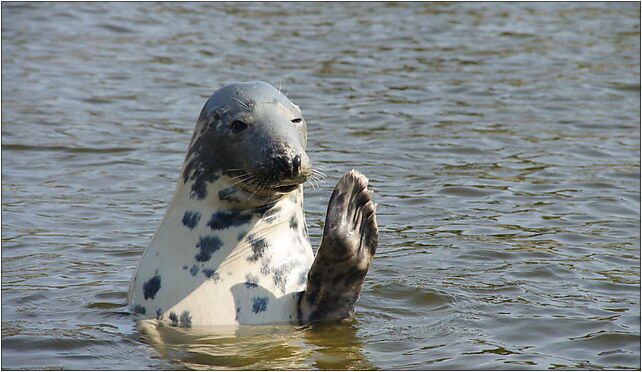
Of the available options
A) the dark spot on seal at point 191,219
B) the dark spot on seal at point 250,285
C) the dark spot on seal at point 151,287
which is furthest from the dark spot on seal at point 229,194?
the dark spot on seal at point 151,287

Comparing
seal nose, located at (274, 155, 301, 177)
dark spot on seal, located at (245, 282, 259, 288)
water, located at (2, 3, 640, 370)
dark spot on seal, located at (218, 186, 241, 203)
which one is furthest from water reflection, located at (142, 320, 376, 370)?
seal nose, located at (274, 155, 301, 177)

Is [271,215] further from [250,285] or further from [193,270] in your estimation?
[193,270]

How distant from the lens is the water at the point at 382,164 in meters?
5.93

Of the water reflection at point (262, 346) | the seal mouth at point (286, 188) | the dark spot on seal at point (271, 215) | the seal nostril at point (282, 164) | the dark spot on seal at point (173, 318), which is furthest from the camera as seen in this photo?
the dark spot on seal at point (271, 215)

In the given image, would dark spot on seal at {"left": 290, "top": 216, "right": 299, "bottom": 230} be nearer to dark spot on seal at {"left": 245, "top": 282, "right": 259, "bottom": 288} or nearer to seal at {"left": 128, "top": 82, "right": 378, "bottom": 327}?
seal at {"left": 128, "top": 82, "right": 378, "bottom": 327}

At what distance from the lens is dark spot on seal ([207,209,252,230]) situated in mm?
6020

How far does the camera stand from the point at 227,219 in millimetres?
6043

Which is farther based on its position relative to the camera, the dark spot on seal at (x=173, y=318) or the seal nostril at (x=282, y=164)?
the dark spot on seal at (x=173, y=318)

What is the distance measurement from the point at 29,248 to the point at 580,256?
3536mm

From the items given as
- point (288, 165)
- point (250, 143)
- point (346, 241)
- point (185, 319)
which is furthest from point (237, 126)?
point (185, 319)

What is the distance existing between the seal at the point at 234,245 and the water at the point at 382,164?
14 cm

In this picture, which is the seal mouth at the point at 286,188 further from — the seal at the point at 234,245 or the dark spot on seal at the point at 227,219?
the dark spot on seal at the point at 227,219

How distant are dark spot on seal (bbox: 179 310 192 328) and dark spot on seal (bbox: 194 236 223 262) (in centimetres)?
28

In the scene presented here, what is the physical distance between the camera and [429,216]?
8.52 meters
